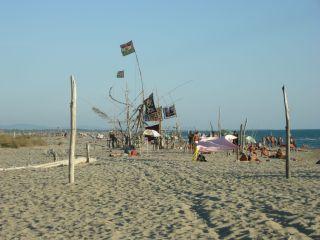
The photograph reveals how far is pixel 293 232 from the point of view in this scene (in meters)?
7.05

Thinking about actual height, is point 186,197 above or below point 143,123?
below

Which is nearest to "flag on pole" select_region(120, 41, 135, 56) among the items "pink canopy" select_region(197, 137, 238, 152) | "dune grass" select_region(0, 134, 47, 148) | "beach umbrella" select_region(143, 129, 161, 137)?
"beach umbrella" select_region(143, 129, 161, 137)

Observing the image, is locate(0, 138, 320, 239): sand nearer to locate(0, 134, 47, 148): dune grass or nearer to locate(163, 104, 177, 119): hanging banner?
locate(163, 104, 177, 119): hanging banner

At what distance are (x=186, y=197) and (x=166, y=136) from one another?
87.7ft

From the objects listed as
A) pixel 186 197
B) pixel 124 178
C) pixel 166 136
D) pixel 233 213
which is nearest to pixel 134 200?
pixel 186 197

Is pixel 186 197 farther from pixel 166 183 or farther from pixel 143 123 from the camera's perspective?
pixel 143 123

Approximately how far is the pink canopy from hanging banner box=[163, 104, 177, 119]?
9.43 metres

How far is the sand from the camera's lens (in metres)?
7.64

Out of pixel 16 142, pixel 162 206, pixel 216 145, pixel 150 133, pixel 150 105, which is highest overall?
pixel 150 105

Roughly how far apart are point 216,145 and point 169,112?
975 cm

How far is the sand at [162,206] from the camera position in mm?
7645

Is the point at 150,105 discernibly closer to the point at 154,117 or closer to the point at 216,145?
the point at 154,117

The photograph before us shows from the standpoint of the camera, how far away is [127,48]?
29750 millimetres

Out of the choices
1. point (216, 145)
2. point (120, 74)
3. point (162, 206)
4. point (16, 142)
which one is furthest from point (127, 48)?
point (162, 206)
